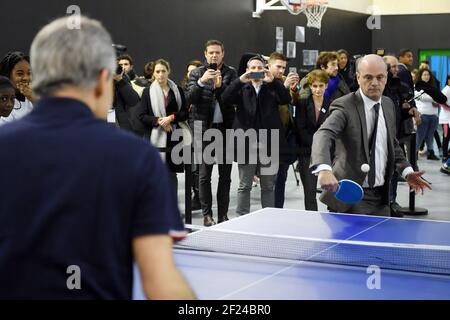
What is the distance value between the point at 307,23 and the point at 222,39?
13.1 feet

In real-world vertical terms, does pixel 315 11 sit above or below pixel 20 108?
above

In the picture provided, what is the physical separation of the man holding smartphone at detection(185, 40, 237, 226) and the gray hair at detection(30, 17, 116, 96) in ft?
18.8

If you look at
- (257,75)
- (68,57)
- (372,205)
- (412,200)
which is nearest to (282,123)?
(257,75)

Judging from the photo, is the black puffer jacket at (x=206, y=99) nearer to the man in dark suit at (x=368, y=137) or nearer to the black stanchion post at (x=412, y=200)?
the black stanchion post at (x=412, y=200)

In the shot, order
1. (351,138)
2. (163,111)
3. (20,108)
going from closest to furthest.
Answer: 1. (351,138)
2. (20,108)
3. (163,111)

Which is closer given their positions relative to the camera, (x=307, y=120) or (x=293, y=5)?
(x=307, y=120)

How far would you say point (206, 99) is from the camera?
7512 mm

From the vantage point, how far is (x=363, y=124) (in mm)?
4734

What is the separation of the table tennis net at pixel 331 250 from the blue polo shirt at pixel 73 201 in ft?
6.46

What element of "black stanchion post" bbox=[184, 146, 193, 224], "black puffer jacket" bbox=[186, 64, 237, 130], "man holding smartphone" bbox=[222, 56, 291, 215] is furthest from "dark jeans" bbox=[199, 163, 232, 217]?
"black stanchion post" bbox=[184, 146, 193, 224]

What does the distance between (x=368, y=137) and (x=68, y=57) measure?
3363mm

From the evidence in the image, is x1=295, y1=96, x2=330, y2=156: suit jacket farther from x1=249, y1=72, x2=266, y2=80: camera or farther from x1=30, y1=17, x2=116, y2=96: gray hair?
x1=30, y1=17, x2=116, y2=96: gray hair

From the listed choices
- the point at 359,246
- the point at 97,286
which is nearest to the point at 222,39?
the point at 359,246

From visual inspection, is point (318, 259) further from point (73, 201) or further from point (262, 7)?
point (262, 7)
